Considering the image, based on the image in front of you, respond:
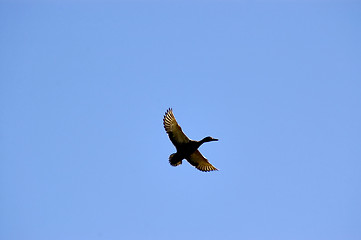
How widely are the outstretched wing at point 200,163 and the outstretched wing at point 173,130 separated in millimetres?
1427

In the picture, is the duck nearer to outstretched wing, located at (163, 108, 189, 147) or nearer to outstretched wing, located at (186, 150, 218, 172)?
outstretched wing, located at (163, 108, 189, 147)

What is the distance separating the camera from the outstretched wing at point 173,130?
68.5 feet

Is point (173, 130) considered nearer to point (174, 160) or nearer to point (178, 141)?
point (178, 141)

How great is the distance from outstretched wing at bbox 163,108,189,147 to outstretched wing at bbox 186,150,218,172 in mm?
1427

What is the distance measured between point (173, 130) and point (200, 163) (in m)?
2.75

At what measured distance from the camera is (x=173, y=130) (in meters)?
21.0

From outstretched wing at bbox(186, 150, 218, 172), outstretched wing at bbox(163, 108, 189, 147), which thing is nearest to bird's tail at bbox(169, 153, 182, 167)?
outstretched wing at bbox(163, 108, 189, 147)

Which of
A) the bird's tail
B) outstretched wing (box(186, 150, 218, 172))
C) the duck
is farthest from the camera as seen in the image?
outstretched wing (box(186, 150, 218, 172))

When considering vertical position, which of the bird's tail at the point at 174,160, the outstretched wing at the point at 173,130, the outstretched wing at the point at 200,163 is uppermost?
the outstretched wing at the point at 173,130

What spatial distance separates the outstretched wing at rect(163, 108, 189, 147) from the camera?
822 inches

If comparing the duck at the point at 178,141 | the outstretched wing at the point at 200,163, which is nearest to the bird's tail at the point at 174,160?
the duck at the point at 178,141

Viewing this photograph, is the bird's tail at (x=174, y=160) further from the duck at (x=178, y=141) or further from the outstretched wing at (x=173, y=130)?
the outstretched wing at (x=173, y=130)

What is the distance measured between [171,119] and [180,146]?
1.36 meters

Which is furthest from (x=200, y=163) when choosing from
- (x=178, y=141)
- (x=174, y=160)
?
(x=178, y=141)
